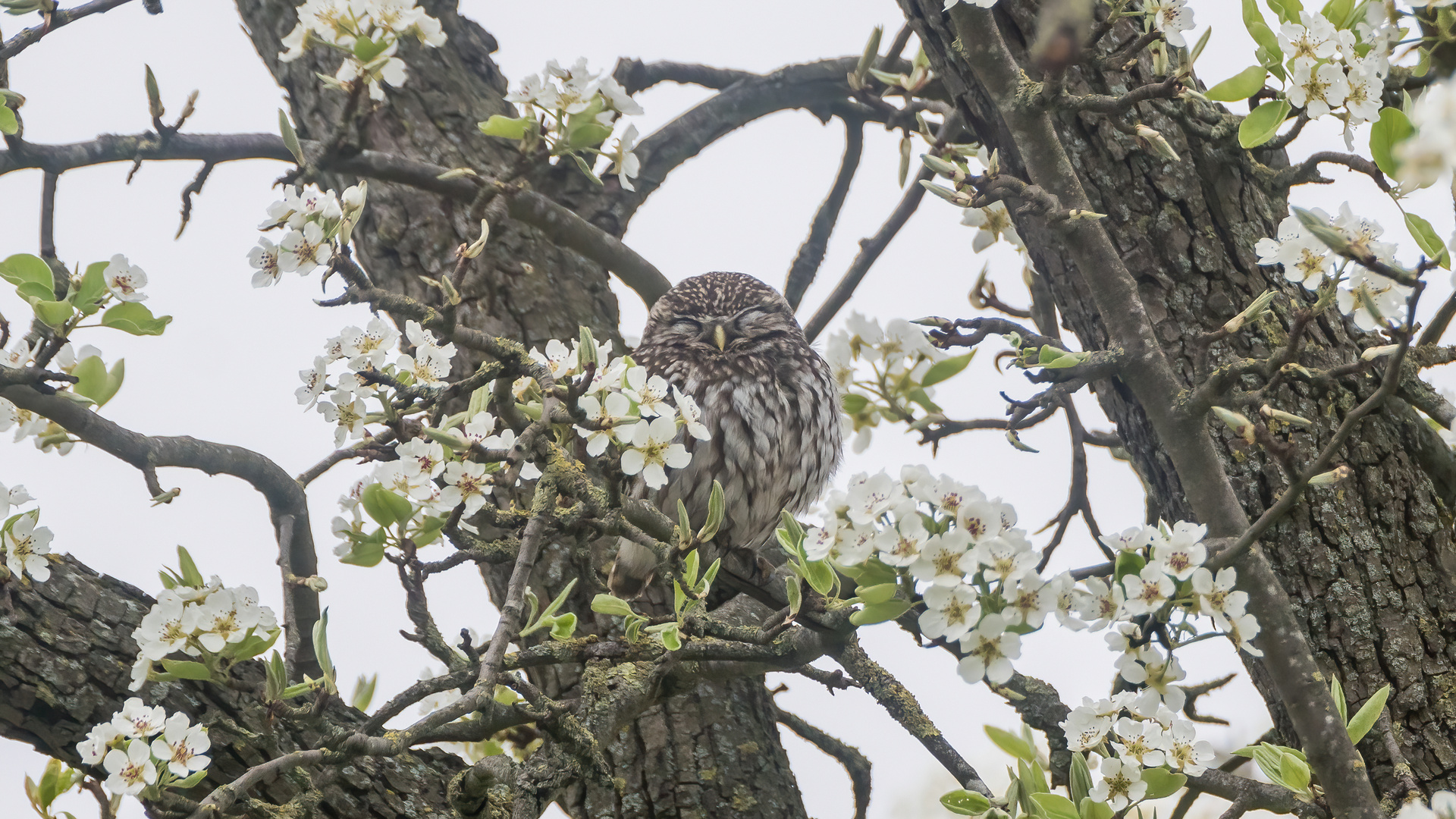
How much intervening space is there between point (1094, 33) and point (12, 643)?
6.80 feet

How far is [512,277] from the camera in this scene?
2904 mm

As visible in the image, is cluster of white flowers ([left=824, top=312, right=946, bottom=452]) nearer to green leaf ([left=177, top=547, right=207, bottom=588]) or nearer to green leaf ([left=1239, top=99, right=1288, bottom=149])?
green leaf ([left=1239, top=99, right=1288, bottom=149])

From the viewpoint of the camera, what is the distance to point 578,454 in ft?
8.80

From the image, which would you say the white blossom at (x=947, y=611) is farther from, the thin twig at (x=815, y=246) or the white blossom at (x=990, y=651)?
the thin twig at (x=815, y=246)

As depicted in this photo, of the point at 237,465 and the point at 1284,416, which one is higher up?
the point at 237,465

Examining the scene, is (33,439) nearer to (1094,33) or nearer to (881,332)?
(881,332)

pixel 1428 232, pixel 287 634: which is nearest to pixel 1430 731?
pixel 1428 232

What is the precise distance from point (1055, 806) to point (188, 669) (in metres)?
1.19

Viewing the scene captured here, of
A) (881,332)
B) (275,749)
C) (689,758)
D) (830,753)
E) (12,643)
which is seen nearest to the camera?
(275,749)

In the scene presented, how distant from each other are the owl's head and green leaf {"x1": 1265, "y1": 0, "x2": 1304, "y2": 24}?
1709 mm

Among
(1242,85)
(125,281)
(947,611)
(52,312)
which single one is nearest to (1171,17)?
(1242,85)

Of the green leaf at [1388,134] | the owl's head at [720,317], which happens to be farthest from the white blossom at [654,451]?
the owl's head at [720,317]

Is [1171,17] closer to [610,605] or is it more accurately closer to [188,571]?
[610,605]

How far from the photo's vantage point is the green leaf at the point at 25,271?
1.67m
